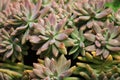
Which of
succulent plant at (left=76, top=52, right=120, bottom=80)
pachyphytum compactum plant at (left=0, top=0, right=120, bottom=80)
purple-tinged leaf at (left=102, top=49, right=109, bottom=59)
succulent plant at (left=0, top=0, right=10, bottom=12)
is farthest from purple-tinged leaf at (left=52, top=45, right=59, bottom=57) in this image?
succulent plant at (left=0, top=0, right=10, bottom=12)

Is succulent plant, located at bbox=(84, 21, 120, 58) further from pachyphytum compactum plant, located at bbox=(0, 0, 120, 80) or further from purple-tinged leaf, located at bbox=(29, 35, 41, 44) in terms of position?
purple-tinged leaf, located at bbox=(29, 35, 41, 44)

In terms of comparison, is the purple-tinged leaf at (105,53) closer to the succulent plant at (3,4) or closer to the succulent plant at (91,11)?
the succulent plant at (91,11)

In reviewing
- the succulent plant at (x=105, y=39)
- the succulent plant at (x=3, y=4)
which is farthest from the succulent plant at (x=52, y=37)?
the succulent plant at (x=3, y=4)

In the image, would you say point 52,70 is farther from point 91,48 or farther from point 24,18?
point 24,18

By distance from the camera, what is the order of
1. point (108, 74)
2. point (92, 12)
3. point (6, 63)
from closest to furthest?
1. point (108, 74)
2. point (92, 12)
3. point (6, 63)

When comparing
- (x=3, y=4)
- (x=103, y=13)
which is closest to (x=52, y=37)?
(x=103, y=13)

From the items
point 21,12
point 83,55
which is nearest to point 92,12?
point 83,55

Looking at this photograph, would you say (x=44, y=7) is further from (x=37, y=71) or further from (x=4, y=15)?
(x=37, y=71)
